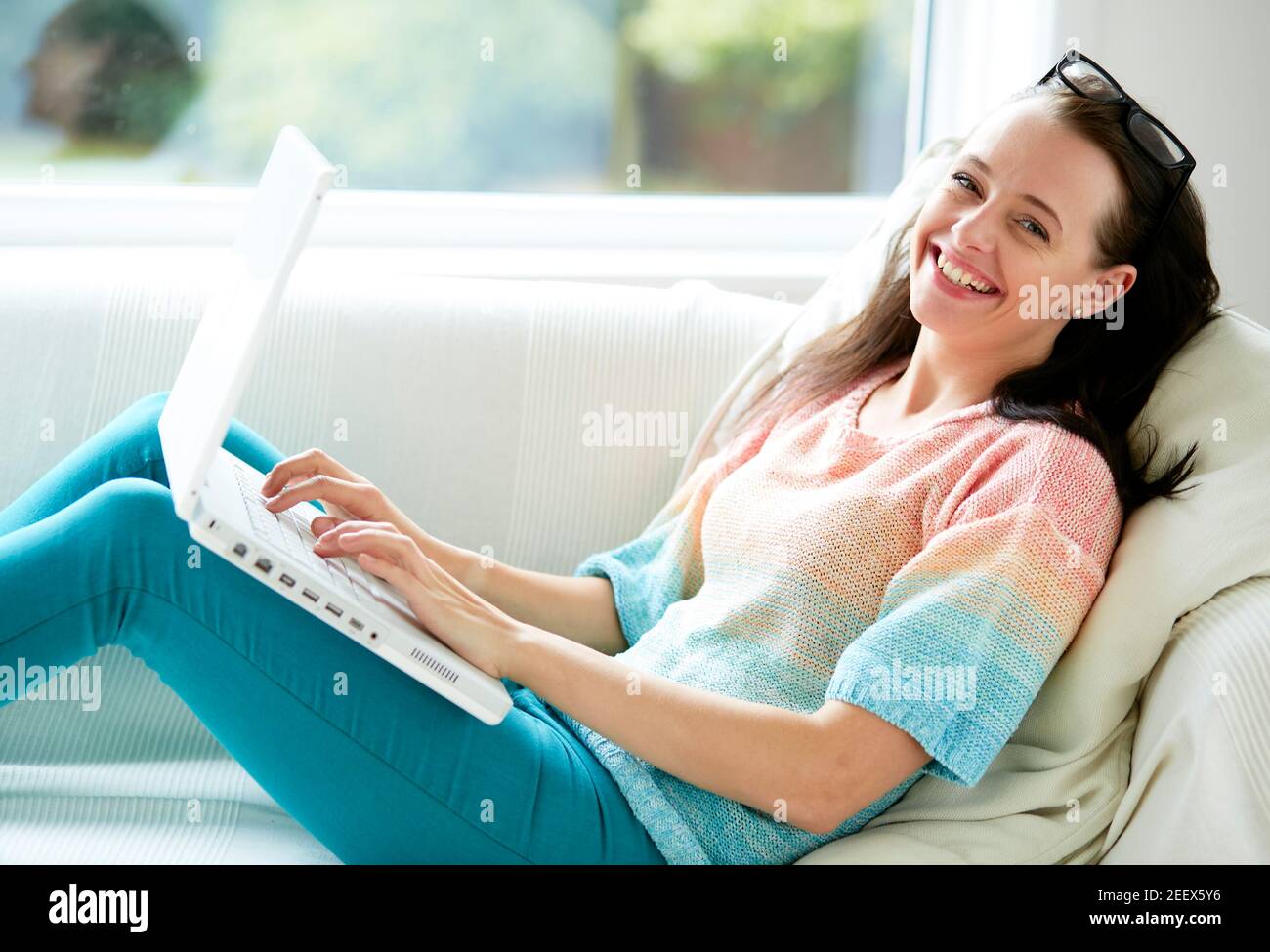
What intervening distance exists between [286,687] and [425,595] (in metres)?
0.13

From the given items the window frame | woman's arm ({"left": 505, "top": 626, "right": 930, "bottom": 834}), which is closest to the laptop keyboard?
woman's arm ({"left": 505, "top": 626, "right": 930, "bottom": 834})

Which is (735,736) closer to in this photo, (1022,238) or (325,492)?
(325,492)

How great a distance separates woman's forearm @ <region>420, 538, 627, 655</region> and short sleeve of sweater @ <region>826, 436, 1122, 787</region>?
14.7 inches

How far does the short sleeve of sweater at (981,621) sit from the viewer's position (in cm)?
98

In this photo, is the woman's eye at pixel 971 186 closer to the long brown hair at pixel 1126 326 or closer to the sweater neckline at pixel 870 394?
the long brown hair at pixel 1126 326

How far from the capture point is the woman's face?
1184 mm

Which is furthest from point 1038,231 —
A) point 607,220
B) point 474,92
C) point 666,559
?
point 474,92

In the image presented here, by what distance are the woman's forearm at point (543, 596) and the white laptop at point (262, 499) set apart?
225 millimetres

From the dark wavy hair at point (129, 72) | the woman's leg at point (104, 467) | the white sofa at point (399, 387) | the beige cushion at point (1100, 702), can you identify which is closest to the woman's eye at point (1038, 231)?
the beige cushion at point (1100, 702)

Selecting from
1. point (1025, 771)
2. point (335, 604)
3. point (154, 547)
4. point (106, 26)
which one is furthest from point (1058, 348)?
point (106, 26)

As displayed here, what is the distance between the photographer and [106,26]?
2.02 metres

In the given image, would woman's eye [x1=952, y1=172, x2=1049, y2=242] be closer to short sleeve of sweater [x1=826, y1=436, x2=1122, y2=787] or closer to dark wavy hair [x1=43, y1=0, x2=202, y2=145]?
short sleeve of sweater [x1=826, y1=436, x2=1122, y2=787]
